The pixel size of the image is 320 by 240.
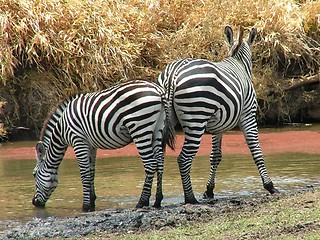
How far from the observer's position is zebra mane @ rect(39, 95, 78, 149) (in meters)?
9.72

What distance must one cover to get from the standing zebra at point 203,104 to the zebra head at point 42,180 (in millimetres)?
1720

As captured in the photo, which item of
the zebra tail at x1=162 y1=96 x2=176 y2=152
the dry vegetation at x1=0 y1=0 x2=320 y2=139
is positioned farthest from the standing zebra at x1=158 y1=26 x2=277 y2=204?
the dry vegetation at x1=0 y1=0 x2=320 y2=139

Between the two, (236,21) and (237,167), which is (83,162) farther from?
(236,21)

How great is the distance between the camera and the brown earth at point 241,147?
14.3 meters

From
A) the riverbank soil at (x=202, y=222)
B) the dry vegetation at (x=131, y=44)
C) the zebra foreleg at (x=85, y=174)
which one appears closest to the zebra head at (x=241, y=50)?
the riverbank soil at (x=202, y=222)

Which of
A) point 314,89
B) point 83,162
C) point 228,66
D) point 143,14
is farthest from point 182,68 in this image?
point 314,89

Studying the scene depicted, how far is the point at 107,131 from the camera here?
360 inches

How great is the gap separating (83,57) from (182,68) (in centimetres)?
723

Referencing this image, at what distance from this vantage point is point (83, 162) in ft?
30.6

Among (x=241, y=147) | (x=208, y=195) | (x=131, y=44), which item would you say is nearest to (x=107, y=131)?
(x=208, y=195)

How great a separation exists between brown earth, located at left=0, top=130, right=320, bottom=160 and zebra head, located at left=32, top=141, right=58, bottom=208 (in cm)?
453

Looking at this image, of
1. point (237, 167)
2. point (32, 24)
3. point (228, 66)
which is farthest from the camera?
point (32, 24)

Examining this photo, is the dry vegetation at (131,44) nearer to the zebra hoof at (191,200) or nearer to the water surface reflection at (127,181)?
the water surface reflection at (127,181)

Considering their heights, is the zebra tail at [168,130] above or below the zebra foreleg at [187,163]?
above
